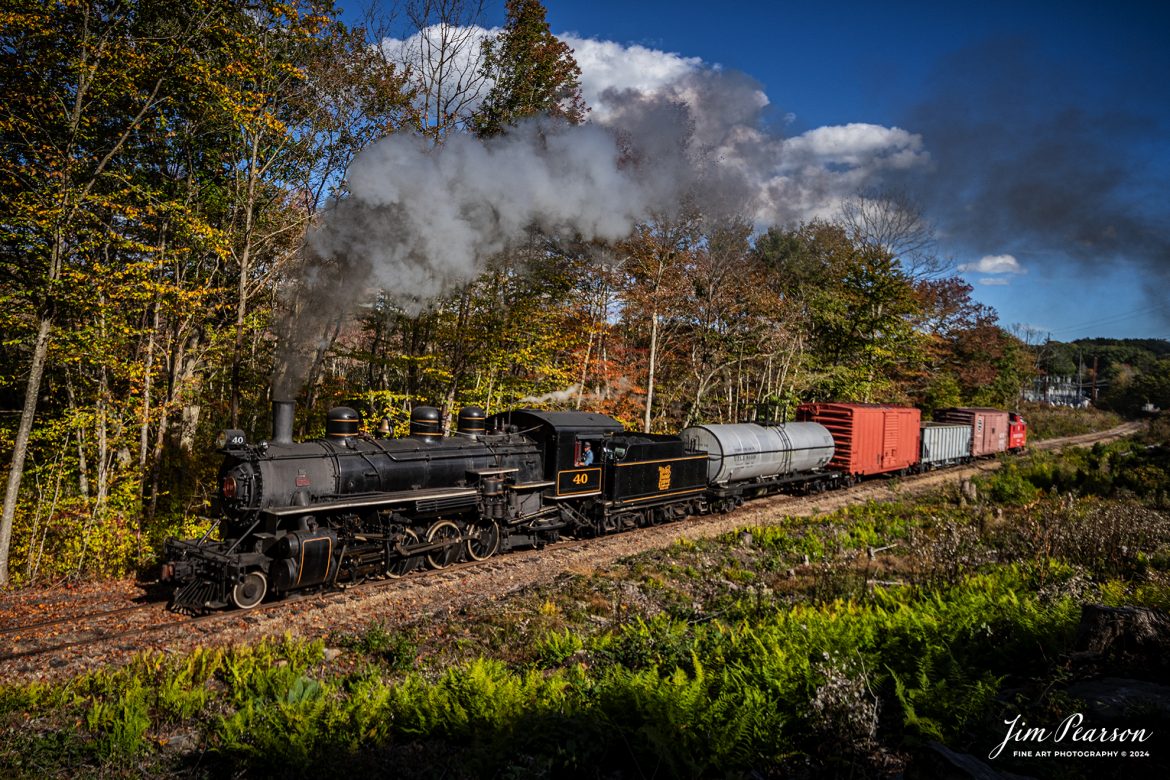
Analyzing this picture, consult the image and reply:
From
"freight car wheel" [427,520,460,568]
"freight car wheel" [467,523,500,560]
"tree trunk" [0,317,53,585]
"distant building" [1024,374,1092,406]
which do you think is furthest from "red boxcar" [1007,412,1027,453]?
"distant building" [1024,374,1092,406]

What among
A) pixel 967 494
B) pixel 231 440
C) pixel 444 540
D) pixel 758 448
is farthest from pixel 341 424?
pixel 967 494

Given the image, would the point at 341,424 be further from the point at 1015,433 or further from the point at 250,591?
the point at 1015,433

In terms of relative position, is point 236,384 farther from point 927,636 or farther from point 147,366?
point 927,636

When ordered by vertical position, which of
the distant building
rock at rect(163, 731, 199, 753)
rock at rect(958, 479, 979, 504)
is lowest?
rock at rect(163, 731, 199, 753)

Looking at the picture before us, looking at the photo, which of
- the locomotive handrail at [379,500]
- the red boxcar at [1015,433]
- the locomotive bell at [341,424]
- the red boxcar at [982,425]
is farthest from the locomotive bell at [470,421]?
the red boxcar at [1015,433]

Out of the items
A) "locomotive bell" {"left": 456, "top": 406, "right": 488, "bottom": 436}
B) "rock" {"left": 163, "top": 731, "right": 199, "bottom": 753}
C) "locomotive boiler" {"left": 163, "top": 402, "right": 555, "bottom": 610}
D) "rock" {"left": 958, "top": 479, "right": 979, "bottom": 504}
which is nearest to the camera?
"rock" {"left": 163, "top": 731, "right": 199, "bottom": 753}

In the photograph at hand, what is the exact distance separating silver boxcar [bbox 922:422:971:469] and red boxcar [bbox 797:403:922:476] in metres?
1.93

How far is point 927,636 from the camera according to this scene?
6.85m

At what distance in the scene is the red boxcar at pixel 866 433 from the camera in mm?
21688

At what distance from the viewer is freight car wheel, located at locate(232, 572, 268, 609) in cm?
930

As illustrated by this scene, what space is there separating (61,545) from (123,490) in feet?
4.70

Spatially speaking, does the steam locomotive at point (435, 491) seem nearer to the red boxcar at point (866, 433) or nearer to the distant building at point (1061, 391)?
the red boxcar at point (866, 433)

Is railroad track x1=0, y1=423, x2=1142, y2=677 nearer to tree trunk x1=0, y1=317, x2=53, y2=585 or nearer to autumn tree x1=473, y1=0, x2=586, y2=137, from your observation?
tree trunk x1=0, y1=317, x2=53, y2=585

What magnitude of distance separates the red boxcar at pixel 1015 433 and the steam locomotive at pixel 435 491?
23.6 m
